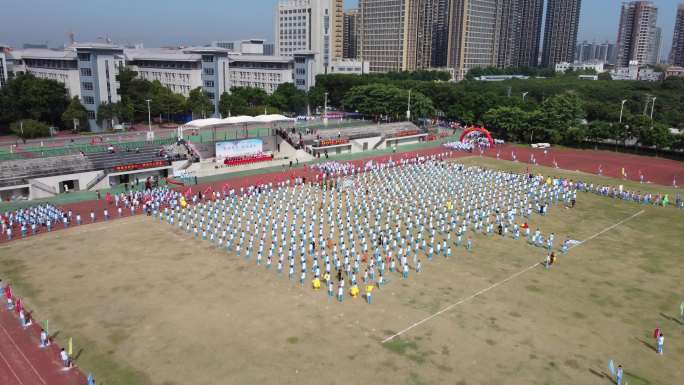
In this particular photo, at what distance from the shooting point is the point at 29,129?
61.7 meters

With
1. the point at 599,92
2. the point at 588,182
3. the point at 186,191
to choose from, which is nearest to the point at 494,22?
the point at 599,92

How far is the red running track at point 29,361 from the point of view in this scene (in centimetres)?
1756

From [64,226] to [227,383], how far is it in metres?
23.0

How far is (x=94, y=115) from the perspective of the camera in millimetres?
74500

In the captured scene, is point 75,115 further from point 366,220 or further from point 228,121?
point 366,220

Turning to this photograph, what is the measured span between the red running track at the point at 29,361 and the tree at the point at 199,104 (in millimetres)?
65086

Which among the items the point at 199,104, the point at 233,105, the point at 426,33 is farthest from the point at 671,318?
the point at 426,33

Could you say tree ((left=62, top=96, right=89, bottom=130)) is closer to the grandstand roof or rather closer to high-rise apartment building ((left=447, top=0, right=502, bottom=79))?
the grandstand roof

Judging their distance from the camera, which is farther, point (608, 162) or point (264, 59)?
point (264, 59)

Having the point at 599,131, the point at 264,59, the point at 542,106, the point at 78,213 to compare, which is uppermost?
the point at 264,59

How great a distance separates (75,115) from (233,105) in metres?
23.8

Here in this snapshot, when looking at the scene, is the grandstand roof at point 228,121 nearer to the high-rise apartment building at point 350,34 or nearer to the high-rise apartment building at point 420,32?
the high-rise apartment building at point 420,32

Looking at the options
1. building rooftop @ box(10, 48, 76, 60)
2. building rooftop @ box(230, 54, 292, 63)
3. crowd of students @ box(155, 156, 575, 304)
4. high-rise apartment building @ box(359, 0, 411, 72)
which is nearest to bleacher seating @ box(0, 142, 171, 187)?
crowd of students @ box(155, 156, 575, 304)

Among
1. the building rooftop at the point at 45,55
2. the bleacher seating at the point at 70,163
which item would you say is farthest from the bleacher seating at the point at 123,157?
the building rooftop at the point at 45,55
